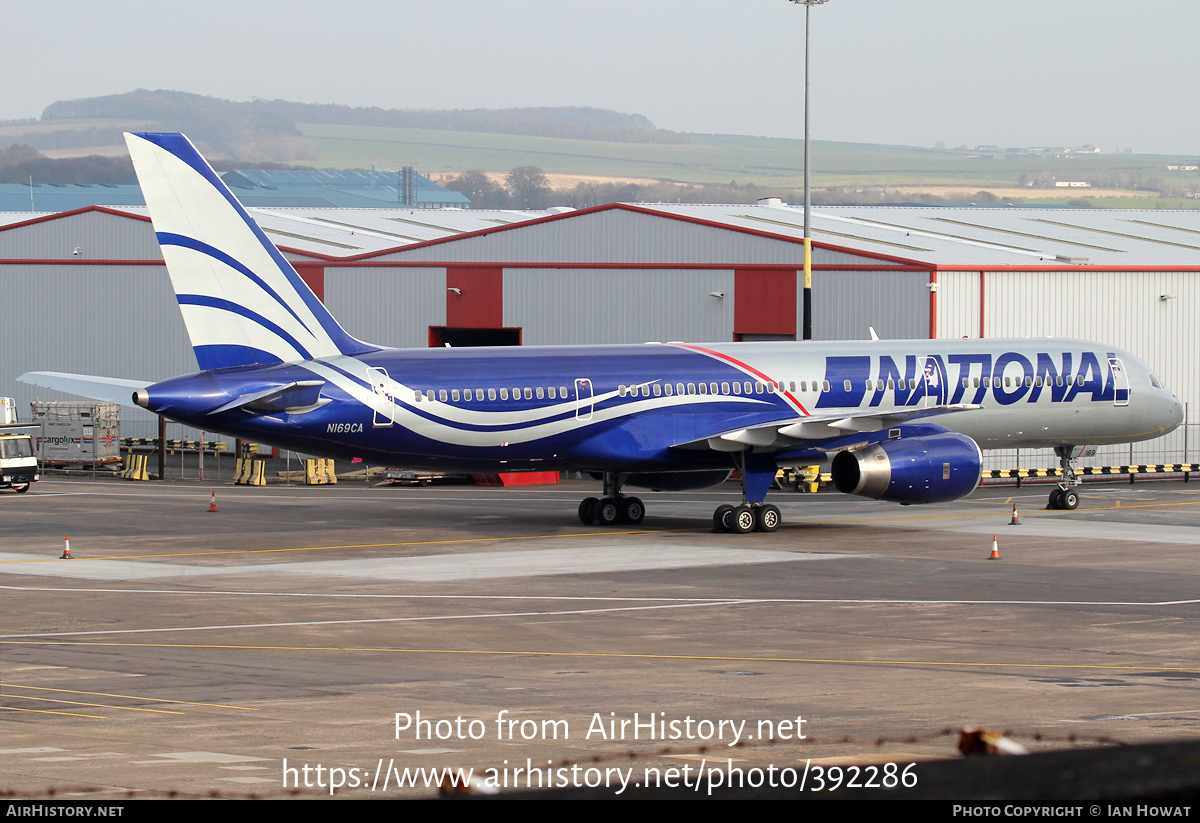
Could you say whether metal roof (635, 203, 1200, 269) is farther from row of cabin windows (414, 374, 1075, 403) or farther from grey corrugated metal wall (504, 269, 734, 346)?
row of cabin windows (414, 374, 1075, 403)

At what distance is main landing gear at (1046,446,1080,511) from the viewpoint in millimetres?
42469

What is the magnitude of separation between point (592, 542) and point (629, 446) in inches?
107

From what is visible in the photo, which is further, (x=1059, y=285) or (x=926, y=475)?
(x=1059, y=285)

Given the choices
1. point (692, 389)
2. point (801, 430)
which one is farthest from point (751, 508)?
point (692, 389)

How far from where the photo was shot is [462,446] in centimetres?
3547

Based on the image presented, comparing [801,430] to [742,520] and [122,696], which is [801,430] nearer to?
[742,520]

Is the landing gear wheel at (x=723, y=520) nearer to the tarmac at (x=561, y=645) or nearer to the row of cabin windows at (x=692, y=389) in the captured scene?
the tarmac at (x=561, y=645)

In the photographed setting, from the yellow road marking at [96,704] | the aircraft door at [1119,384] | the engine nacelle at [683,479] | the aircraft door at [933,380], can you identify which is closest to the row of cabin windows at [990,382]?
the aircraft door at [933,380]

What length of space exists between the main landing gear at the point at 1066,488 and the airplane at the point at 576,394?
2419mm

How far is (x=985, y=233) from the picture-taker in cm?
6394

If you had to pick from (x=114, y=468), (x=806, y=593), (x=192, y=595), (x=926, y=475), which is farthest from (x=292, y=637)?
(x=114, y=468)

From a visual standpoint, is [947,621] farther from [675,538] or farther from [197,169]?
[197,169]

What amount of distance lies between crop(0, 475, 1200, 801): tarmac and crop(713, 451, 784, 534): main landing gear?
65 centimetres

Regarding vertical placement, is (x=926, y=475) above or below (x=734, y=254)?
below
